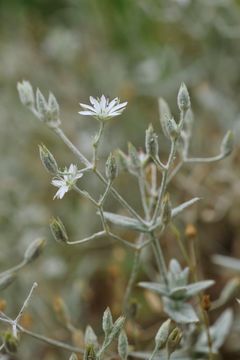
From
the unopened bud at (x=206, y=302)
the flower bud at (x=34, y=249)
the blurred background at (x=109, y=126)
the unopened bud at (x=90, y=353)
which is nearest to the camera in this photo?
the unopened bud at (x=90, y=353)

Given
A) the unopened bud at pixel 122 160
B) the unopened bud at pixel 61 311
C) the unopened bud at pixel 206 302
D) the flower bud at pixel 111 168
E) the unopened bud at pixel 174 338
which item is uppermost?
the flower bud at pixel 111 168

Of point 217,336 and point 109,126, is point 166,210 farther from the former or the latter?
point 109,126

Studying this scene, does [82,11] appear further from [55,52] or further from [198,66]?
[198,66]

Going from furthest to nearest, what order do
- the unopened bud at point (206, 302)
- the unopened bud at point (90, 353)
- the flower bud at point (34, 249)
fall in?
the flower bud at point (34, 249), the unopened bud at point (206, 302), the unopened bud at point (90, 353)

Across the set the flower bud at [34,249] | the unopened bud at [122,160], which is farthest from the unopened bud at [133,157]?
the flower bud at [34,249]

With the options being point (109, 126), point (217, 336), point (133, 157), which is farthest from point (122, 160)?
point (109, 126)

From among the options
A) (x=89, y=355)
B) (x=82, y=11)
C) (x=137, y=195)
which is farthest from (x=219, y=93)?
(x=89, y=355)

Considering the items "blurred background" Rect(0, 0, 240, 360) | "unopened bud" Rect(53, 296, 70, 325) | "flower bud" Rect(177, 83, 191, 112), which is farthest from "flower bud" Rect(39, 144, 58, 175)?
"blurred background" Rect(0, 0, 240, 360)

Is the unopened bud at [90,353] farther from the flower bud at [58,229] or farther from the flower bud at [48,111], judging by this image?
the flower bud at [48,111]
